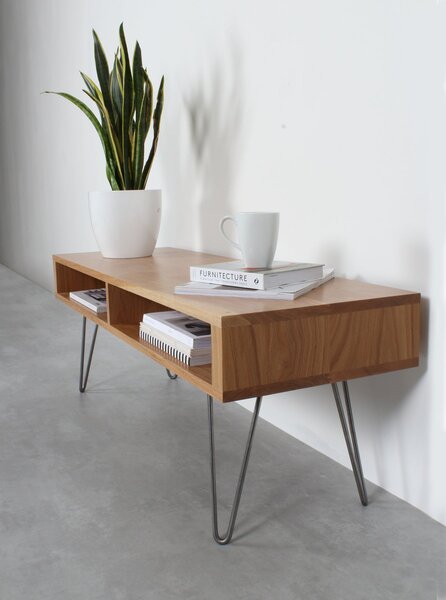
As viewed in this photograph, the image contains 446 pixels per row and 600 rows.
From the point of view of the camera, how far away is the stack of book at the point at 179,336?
131cm

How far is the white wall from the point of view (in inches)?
52.1

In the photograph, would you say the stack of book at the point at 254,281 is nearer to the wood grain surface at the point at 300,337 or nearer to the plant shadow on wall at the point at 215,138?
the wood grain surface at the point at 300,337

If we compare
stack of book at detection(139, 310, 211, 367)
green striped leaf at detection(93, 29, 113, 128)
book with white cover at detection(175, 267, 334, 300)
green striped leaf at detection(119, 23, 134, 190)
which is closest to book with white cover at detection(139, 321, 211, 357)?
stack of book at detection(139, 310, 211, 367)

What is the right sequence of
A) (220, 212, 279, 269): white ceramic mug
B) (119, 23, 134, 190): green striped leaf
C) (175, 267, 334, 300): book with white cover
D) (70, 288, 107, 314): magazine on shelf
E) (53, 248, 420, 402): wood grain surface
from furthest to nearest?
(119, 23, 134, 190): green striped leaf
(70, 288, 107, 314): magazine on shelf
(220, 212, 279, 269): white ceramic mug
(175, 267, 334, 300): book with white cover
(53, 248, 420, 402): wood grain surface

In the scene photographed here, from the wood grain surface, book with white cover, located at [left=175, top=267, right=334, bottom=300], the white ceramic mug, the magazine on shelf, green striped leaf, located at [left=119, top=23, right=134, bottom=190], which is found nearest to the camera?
the wood grain surface

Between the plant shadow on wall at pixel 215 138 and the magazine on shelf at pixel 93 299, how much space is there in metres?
0.42

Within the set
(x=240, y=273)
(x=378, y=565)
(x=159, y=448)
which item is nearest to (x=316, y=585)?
(x=378, y=565)

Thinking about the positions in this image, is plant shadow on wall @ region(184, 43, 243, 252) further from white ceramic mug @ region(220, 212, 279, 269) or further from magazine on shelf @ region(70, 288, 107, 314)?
white ceramic mug @ region(220, 212, 279, 269)

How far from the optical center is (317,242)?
1.66 m

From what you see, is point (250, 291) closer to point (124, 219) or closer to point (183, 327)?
A: point (183, 327)

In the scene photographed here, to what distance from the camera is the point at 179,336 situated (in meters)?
1.35

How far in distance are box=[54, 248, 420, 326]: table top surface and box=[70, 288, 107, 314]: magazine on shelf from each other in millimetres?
98

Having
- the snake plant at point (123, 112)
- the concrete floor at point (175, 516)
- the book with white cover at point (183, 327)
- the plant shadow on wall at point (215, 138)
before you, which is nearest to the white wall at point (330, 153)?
the plant shadow on wall at point (215, 138)

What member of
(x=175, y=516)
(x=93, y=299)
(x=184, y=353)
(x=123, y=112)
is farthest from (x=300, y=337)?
(x=123, y=112)
